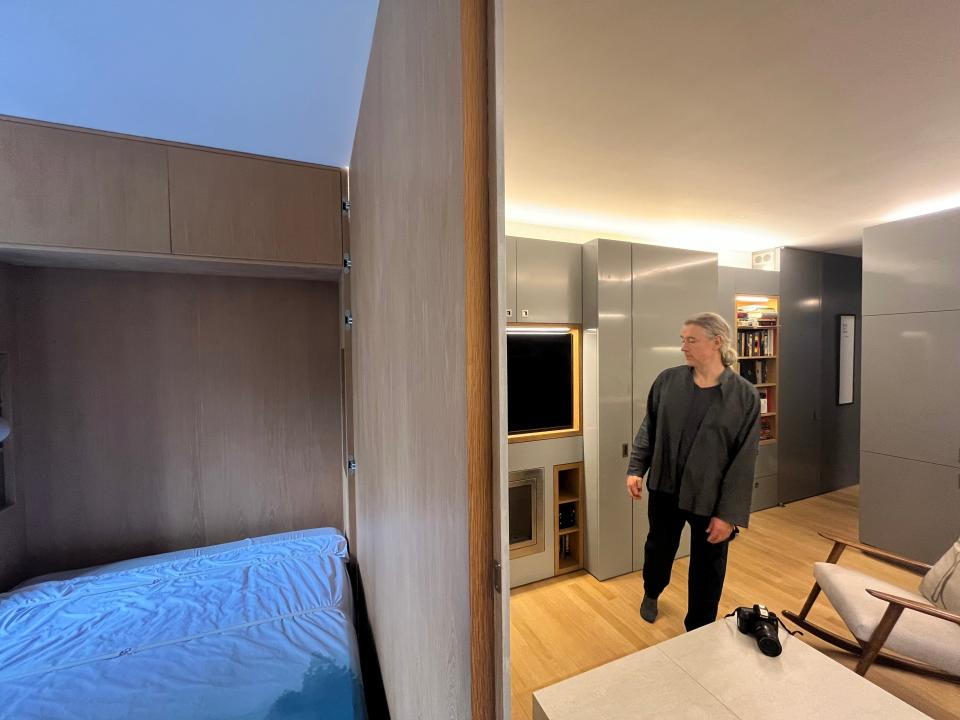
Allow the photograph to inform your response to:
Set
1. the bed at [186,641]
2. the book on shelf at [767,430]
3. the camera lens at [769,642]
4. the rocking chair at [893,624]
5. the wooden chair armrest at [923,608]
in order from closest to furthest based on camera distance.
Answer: the bed at [186,641], the camera lens at [769,642], the wooden chair armrest at [923,608], the rocking chair at [893,624], the book on shelf at [767,430]

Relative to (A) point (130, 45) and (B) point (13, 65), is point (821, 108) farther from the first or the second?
(B) point (13, 65)

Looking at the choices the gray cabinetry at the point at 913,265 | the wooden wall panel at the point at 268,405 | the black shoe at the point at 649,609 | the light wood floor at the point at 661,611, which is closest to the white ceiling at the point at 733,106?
the gray cabinetry at the point at 913,265

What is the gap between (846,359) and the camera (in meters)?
4.45

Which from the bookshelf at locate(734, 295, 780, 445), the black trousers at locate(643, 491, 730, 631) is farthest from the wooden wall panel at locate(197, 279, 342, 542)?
the bookshelf at locate(734, 295, 780, 445)

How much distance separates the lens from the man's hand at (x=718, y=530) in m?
1.81

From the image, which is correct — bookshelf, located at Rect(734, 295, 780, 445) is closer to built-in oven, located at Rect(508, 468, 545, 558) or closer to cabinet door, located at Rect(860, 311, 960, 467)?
cabinet door, located at Rect(860, 311, 960, 467)

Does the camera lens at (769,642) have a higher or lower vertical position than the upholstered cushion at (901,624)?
higher

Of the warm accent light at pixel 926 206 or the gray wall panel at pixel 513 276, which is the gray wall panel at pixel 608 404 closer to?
the gray wall panel at pixel 513 276

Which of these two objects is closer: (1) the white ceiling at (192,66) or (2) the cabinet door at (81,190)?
(1) the white ceiling at (192,66)

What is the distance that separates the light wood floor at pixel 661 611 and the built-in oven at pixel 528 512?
0.29 meters

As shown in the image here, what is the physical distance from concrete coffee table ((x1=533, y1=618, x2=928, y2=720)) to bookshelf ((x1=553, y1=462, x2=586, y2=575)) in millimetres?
1455

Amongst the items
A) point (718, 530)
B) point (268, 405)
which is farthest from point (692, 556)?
point (268, 405)

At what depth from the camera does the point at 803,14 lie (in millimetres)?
1261

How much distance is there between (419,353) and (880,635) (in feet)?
7.66
